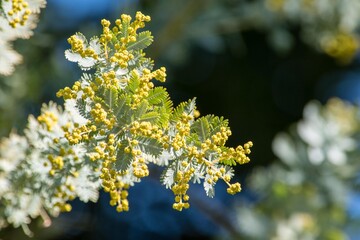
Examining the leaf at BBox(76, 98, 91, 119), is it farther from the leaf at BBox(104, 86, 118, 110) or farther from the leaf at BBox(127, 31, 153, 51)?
the leaf at BBox(127, 31, 153, 51)

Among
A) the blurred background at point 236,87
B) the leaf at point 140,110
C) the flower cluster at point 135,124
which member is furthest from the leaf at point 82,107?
the blurred background at point 236,87

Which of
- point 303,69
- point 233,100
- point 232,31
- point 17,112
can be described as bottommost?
point 17,112

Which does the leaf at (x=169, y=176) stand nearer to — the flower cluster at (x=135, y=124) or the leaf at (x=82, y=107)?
the flower cluster at (x=135, y=124)

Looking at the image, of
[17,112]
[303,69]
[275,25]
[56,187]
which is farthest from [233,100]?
[56,187]

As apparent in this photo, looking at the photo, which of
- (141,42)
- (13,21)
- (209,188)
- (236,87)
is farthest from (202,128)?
(236,87)

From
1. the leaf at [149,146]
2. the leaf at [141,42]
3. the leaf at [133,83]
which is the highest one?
the leaf at [141,42]

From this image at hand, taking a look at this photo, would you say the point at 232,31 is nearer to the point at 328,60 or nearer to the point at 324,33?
the point at 324,33

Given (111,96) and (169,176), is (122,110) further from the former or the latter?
(169,176)

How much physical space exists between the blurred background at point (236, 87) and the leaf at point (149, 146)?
34.2 inches

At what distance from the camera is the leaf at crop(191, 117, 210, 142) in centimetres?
154

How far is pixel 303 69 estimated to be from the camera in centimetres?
598

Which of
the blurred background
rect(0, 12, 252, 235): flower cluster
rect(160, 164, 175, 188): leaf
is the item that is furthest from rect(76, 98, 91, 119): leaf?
the blurred background

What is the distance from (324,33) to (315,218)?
53.2 inches

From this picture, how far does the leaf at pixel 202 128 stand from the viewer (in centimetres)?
154
